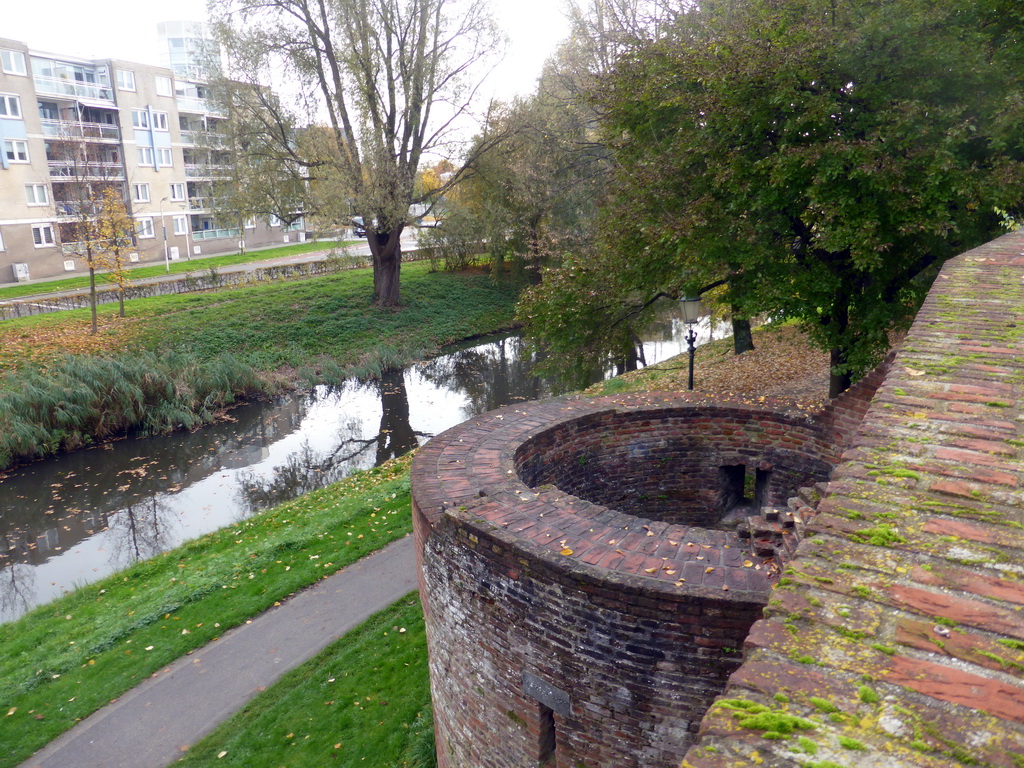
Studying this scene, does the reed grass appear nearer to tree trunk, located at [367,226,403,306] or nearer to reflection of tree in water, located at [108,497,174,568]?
reflection of tree in water, located at [108,497,174,568]

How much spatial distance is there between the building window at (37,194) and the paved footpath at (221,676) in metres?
38.2

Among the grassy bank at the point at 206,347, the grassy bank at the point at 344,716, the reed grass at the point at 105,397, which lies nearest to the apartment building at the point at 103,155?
the grassy bank at the point at 206,347

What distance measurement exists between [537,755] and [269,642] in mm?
5462

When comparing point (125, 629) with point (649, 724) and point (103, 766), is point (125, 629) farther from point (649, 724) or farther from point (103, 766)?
point (649, 724)

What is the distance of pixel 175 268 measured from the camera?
4128cm

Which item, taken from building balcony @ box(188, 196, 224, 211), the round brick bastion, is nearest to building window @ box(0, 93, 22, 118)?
building balcony @ box(188, 196, 224, 211)

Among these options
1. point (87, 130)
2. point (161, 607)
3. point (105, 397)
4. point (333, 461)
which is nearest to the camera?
point (161, 607)

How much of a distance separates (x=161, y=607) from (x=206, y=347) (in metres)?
16.4

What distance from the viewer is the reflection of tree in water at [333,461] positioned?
16.9m

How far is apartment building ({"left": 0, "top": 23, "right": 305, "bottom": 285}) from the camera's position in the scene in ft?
105

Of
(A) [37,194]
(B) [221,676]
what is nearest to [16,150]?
(A) [37,194]

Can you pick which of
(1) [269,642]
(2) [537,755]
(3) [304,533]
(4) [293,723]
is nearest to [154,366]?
(3) [304,533]

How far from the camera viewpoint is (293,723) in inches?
311

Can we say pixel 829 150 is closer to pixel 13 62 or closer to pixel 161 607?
pixel 161 607
